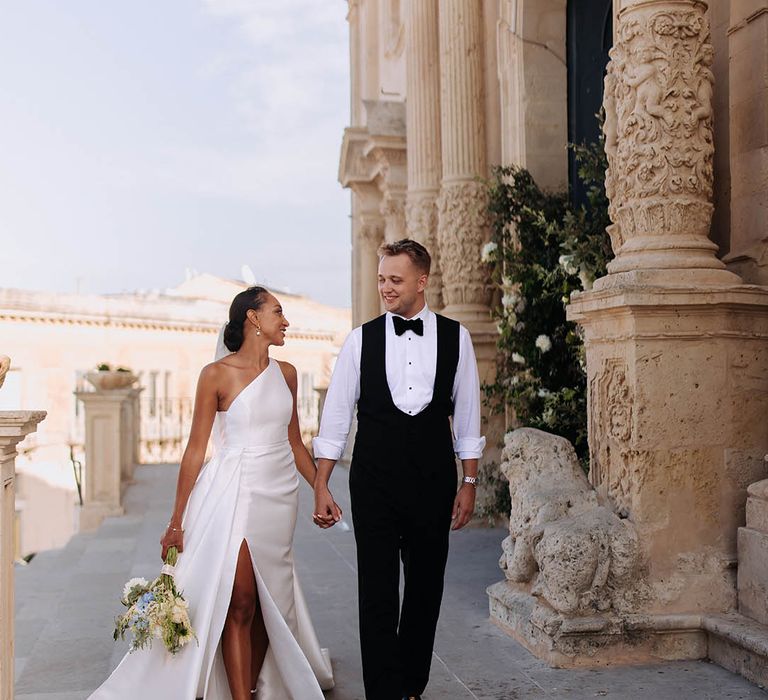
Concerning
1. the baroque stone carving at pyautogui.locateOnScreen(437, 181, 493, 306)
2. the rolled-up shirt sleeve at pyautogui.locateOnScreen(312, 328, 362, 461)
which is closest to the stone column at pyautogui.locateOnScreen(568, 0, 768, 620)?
the rolled-up shirt sleeve at pyautogui.locateOnScreen(312, 328, 362, 461)

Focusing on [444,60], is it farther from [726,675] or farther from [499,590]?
[726,675]

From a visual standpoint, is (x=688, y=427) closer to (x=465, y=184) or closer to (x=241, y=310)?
(x=241, y=310)

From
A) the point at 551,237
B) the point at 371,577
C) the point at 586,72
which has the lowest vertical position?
the point at 371,577

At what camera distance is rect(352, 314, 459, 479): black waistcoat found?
3877mm

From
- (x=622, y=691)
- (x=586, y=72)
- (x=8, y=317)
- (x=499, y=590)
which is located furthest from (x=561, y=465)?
(x=8, y=317)

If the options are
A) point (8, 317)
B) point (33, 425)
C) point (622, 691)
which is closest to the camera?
point (33, 425)

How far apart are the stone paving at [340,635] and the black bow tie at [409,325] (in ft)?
5.49

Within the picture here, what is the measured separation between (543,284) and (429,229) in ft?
9.79

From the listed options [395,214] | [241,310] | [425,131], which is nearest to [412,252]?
[241,310]

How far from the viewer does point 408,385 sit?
12.9ft

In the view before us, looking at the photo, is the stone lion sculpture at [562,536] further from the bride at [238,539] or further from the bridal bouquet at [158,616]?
the bridal bouquet at [158,616]

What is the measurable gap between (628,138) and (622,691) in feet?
9.01

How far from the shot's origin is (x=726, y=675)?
453 cm

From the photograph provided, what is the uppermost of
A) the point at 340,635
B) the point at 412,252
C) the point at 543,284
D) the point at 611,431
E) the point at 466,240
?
the point at 466,240
